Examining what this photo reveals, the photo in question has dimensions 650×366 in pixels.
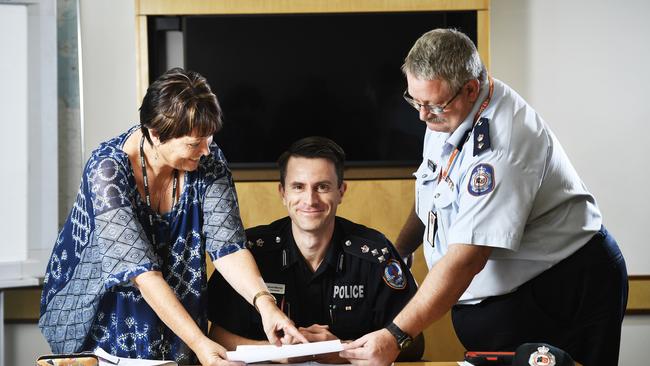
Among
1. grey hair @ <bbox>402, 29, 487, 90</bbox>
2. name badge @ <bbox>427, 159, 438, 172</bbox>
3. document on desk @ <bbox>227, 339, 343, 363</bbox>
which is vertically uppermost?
grey hair @ <bbox>402, 29, 487, 90</bbox>

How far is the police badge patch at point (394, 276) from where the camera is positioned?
2.58 meters

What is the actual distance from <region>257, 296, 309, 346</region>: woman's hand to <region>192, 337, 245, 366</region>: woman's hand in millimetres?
160

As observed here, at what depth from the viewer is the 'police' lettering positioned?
2594 millimetres

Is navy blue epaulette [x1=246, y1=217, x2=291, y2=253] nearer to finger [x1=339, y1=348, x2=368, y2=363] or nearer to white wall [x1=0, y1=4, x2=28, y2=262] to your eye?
finger [x1=339, y1=348, x2=368, y2=363]

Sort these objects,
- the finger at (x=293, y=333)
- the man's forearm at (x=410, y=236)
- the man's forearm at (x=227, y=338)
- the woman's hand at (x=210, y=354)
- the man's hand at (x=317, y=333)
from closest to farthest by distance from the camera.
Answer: the woman's hand at (x=210, y=354)
the finger at (x=293, y=333)
the man's hand at (x=317, y=333)
the man's forearm at (x=227, y=338)
the man's forearm at (x=410, y=236)

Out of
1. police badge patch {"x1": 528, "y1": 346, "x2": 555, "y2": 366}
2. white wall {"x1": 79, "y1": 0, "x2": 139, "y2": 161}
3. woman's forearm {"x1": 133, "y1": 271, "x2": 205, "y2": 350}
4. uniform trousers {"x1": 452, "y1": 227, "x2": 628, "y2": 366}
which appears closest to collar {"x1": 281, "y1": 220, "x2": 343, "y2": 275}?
uniform trousers {"x1": 452, "y1": 227, "x2": 628, "y2": 366}

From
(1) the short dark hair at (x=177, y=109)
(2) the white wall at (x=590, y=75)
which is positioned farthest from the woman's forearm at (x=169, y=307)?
(2) the white wall at (x=590, y=75)

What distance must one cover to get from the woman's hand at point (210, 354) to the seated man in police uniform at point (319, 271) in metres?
0.47

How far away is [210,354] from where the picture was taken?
202 centimetres

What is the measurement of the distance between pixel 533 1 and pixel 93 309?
272cm

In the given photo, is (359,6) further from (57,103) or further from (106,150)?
(106,150)

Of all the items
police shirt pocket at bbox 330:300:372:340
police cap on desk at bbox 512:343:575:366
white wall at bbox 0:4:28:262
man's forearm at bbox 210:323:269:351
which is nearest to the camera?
police cap on desk at bbox 512:343:575:366

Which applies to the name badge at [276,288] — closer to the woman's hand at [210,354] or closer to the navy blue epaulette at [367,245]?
the navy blue epaulette at [367,245]

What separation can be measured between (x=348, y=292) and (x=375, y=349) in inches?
21.5
